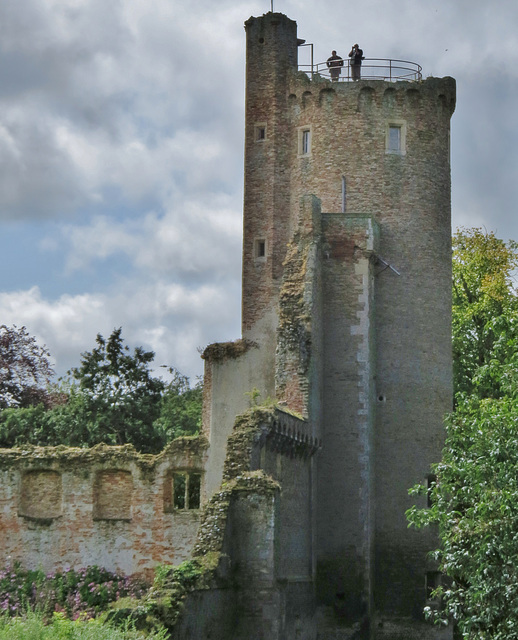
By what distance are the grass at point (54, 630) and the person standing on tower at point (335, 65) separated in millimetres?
25744

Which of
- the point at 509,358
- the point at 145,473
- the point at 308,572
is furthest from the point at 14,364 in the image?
the point at 509,358

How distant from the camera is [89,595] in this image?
3684 centimetres

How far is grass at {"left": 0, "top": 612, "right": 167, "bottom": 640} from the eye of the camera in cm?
1941

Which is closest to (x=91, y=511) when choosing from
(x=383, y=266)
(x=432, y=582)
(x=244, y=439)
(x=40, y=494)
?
(x=40, y=494)

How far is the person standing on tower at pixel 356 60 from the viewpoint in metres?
43.1

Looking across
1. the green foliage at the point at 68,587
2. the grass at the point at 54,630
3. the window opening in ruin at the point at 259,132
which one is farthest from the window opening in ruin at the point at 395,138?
the grass at the point at 54,630

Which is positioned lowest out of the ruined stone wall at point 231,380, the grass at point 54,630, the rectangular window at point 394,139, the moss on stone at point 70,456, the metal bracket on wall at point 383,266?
the grass at point 54,630

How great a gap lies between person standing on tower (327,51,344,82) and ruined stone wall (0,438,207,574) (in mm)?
13701

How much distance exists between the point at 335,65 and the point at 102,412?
16.3 meters

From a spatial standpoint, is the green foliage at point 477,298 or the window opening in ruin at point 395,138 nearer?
the window opening in ruin at point 395,138

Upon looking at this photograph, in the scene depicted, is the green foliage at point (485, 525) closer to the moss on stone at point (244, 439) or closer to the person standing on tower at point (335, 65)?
the moss on stone at point (244, 439)

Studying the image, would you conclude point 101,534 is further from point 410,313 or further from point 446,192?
point 446,192

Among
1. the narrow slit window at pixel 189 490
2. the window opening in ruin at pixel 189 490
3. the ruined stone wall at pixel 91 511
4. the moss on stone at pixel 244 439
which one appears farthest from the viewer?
the window opening in ruin at pixel 189 490

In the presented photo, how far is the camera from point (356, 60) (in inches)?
1705
